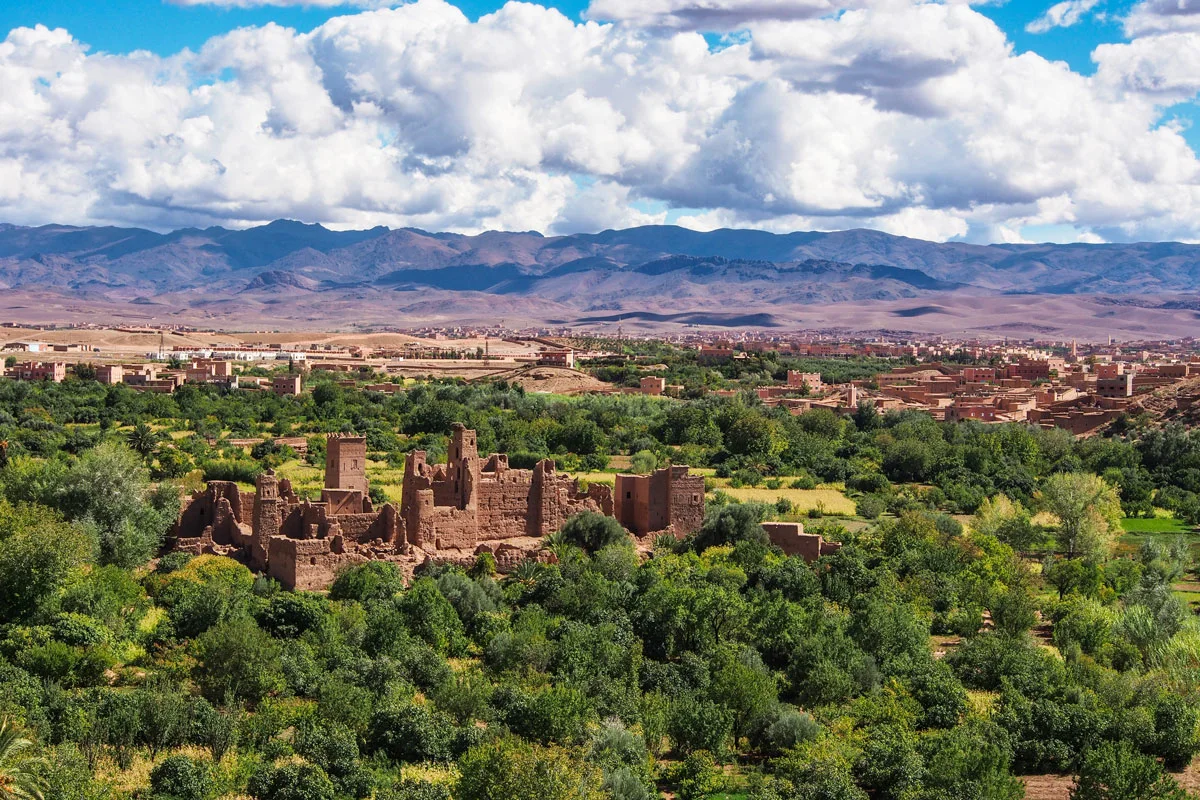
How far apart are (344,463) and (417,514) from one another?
465 cm

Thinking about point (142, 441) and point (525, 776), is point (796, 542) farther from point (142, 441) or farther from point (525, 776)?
point (142, 441)

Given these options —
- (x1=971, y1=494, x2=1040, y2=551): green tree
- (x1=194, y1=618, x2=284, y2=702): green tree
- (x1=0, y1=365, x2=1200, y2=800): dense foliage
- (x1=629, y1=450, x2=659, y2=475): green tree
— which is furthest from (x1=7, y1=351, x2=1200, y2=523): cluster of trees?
(x1=194, y1=618, x2=284, y2=702): green tree

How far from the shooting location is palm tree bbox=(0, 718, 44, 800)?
53.1 feet

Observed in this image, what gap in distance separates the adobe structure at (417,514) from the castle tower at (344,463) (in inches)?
1.0

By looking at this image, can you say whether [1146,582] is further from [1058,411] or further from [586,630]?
[1058,411]

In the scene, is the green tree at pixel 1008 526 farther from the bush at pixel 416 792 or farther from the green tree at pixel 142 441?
the green tree at pixel 142 441

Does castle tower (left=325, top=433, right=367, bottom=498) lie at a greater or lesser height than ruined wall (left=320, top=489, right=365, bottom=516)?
greater

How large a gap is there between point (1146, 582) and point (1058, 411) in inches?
1768

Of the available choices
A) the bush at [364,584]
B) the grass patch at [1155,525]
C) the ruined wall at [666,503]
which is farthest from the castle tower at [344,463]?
the grass patch at [1155,525]

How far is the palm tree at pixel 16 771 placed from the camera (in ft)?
53.1

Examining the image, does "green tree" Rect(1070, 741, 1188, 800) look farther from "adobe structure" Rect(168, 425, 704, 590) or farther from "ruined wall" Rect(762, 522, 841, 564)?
"adobe structure" Rect(168, 425, 704, 590)

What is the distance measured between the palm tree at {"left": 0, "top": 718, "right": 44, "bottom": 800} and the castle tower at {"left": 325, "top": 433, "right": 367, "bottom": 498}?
1829cm

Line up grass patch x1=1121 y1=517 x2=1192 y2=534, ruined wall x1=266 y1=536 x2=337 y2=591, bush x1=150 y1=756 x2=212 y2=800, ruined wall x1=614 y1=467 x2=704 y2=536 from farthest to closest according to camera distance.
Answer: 1. grass patch x1=1121 y1=517 x2=1192 y2=534
2. ruined wall x1=614 y1=467 x2=704 y2=536
3. ruined wall x1=266 y1=536 x2=337 y2=591
4. bush x1=150 y1=756 x2=212 y2=800

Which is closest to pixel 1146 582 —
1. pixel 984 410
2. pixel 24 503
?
pixel 24 503
